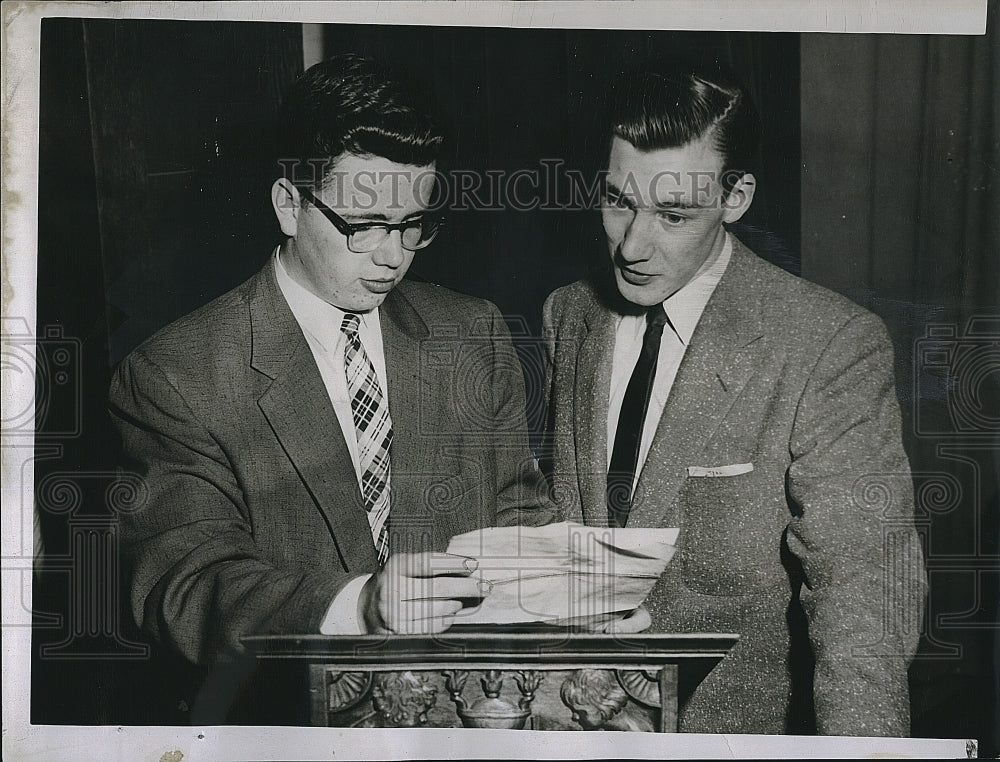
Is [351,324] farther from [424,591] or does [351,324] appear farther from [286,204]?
[424,591]

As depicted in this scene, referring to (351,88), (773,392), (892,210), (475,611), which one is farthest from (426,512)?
(892,210)

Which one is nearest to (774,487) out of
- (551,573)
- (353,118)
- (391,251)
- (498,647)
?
(551,573)

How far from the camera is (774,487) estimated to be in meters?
1.48

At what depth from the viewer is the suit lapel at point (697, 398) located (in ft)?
4.86

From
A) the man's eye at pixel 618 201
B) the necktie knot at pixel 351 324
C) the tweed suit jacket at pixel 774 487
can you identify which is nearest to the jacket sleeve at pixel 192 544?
the necktie knot at pixel 351 324

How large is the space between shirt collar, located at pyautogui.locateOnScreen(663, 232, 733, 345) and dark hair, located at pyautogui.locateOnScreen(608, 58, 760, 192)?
104mm

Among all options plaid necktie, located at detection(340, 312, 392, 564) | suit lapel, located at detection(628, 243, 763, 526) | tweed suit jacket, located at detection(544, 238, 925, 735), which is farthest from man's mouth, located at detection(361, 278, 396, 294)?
suit lapel, located at detection(628, 243, 763, 526)

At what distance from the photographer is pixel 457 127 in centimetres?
150

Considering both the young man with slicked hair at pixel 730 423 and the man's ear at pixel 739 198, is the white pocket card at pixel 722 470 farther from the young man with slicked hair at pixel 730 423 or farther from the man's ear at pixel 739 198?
the man's ear at pixel 739 198

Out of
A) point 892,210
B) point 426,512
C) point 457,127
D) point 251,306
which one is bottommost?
point 426,512

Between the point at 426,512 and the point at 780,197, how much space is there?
0.75 m

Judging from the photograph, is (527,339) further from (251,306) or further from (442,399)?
(251,306)

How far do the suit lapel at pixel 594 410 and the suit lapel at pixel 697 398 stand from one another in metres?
0.06

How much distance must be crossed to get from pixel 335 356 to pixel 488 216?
33 centimetres
